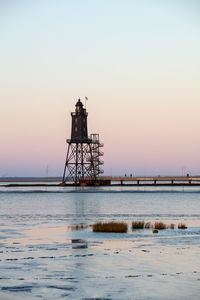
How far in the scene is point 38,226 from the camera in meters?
40.3

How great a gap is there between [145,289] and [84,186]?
155 meters

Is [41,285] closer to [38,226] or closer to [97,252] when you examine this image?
[97,252]

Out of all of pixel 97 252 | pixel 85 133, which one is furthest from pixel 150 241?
pixel 85 133

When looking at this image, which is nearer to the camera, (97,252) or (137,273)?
(137,273)

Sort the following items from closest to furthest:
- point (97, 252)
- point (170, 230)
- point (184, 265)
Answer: point (184, 265) → point (97, 252) → point (170, 230)

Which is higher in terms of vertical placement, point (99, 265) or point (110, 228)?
point (110, 228)

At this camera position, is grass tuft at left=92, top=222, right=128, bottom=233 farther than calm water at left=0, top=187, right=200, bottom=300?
Yes

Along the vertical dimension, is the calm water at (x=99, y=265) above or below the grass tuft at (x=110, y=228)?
below

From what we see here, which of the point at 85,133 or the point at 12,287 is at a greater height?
the point at 85,133

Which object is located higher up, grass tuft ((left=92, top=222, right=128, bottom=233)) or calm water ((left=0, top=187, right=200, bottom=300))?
grass tuft ((left=92, top=222, right=128, bottom=233))

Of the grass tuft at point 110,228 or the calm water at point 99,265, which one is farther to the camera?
the grass tuft at point 110,228

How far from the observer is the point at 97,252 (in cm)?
2620

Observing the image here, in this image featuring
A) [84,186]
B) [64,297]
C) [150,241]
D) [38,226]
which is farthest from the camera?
[84,186]

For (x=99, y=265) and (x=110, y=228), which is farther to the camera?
(x=110, y=228)
